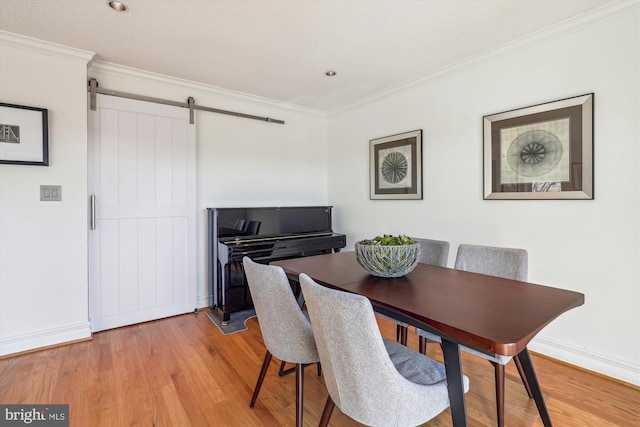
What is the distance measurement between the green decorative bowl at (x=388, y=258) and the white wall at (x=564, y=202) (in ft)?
4.50

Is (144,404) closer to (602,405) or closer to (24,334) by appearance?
(24,334)

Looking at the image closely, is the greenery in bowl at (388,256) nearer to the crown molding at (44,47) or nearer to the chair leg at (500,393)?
the chair leg at (500,393)

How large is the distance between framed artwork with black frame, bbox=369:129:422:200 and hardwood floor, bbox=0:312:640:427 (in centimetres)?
159

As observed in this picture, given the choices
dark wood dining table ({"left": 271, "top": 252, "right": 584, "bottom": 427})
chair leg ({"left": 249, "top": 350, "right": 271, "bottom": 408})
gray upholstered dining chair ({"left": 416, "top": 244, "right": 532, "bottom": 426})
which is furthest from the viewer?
gray upholstered dining chair ({"left": 416, "top": 244, "right": 532, "bottom": 426})

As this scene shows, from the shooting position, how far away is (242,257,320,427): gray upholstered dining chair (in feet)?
4.80

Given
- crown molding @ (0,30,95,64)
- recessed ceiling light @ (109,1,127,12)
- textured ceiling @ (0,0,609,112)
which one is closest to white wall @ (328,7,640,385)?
textured ceiling @ (0,0,609,112)

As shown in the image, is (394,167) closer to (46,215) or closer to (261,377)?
(261,377)

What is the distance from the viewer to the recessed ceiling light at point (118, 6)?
1999 millimetres

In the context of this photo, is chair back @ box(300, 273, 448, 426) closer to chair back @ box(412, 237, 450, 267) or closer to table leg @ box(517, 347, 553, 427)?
table leg @ box(517, 347, 553, 427)

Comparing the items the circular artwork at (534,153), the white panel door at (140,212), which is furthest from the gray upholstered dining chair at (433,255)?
the white panel door at (140,212)

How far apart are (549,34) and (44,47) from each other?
3777 mm

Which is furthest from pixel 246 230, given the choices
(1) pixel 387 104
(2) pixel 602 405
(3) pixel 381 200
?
(2) pixel 602 405

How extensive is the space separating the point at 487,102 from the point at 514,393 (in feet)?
7.13

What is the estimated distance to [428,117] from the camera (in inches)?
125
